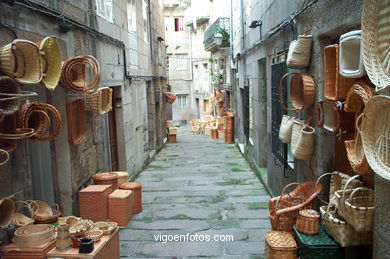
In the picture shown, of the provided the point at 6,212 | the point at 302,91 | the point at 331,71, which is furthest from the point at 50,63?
the point at 302,91

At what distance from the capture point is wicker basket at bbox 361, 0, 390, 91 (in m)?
2.45

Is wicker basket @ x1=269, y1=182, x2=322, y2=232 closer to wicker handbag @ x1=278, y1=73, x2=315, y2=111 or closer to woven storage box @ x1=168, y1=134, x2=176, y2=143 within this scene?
wicker handbag @ x1=278, y1=73, x2=315, y2=111

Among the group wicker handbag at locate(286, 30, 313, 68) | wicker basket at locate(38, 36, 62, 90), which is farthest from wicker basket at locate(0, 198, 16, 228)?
Answer: wicker handbag at locate(286, 30, 313, 68)

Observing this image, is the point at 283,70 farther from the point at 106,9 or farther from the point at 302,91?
the point at 106,9

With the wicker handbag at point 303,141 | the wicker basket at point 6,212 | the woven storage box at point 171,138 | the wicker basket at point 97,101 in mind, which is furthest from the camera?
the woven storage box at point 171,138

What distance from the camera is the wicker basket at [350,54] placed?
10.6 ft

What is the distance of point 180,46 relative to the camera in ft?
98.3

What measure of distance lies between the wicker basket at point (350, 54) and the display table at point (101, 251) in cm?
292

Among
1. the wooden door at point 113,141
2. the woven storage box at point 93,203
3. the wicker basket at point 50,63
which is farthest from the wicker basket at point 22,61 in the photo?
the wooden door at point 113,141

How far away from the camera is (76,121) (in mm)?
5559

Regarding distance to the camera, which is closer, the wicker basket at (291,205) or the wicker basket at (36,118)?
the wicker basket at (36,118)

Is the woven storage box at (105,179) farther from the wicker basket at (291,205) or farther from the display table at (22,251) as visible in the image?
the wicker basket at (291,205)

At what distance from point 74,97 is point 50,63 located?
139 cm

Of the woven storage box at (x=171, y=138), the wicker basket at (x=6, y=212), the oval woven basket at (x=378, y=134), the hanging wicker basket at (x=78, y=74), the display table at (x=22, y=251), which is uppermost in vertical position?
the hanging wicker basket at (x=78, y=74)
